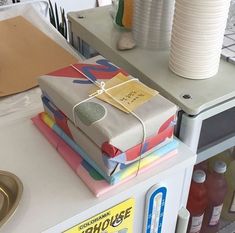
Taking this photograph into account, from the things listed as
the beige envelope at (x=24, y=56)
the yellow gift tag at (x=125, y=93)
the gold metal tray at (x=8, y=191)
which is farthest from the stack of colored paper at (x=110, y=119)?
the beige envelope at (x=24, y=56)

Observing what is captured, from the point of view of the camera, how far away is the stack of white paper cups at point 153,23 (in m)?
0.75

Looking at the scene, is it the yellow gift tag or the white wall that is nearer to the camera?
the yellow gift tag

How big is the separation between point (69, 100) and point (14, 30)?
536mm

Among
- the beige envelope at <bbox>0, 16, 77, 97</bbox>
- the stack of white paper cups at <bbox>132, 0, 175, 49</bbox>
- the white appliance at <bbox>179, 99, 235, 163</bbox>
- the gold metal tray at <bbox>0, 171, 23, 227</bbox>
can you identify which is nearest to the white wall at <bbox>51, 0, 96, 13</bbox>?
the beige envelope at <bbox>0, 16, 77, 97</bbox>

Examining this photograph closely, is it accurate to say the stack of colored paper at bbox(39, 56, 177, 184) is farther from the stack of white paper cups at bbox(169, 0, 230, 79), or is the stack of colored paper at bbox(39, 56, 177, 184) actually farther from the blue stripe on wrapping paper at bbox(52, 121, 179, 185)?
the stack of white paper cups at bbox(169, 0, 230, 79)

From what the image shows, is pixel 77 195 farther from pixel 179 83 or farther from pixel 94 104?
pixel 179 83

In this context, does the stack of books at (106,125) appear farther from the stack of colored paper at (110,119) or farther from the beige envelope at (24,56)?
the beige envelope at (24,56)

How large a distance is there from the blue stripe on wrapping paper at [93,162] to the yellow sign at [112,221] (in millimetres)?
47

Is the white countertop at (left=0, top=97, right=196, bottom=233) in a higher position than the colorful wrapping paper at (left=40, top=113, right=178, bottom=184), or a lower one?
lower

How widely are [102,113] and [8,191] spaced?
0.19m

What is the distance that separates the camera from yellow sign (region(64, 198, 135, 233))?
588 mm

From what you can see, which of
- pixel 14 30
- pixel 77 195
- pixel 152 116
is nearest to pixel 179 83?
pixel 152 116

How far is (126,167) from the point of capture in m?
0.60

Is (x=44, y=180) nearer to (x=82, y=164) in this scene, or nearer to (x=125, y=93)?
(x=82, y=164)
